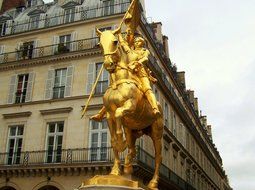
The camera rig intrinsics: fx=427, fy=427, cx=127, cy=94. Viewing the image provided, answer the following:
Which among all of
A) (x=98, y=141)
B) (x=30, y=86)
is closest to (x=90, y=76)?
(x=98, y=141)

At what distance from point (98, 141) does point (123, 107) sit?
18596 millimetres

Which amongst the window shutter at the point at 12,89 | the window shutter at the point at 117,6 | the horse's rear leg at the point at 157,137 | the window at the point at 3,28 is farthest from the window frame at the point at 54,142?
the horse's rear leg at the point at 157,137

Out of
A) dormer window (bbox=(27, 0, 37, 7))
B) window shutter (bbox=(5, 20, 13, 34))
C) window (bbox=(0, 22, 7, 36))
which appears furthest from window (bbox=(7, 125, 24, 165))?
dormer window (bbox=(27, 0, 37, 7))

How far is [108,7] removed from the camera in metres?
28.0

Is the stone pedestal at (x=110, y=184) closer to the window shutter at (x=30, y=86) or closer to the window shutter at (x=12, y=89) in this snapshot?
the window shutter at (x=30, y=86)

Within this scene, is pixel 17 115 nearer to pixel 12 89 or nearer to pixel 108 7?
pixel 12 89

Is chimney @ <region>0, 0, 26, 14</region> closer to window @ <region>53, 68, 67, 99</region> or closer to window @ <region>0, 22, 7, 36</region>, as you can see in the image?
window @ <region>0, 22, 7, 36</region>

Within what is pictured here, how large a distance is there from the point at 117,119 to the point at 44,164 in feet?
63.9

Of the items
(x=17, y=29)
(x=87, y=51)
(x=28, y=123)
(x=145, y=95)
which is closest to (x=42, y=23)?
(x=17, y=29)

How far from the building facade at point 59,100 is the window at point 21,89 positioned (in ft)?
0.22

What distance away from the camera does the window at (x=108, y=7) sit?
27.7 meters

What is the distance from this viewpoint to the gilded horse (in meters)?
6.18

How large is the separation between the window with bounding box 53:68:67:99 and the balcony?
12.2 feet

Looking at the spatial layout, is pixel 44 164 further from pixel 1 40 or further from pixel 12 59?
pixel 1 40
